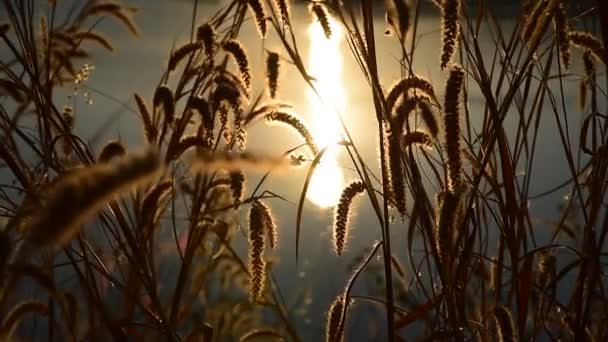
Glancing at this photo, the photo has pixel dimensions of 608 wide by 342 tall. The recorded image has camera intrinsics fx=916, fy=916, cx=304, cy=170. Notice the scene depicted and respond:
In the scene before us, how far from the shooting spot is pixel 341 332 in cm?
150

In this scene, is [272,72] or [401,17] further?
[272,72]

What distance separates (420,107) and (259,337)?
598mm

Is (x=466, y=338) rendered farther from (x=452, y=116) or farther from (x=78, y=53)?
(x=78, y=53)

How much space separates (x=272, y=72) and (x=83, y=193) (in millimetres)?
1175

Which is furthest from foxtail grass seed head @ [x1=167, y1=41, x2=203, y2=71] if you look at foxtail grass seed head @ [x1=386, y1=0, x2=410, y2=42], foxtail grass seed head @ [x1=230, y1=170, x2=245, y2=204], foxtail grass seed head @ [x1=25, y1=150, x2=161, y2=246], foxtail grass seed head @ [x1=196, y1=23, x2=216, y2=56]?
foxtail grass seed head @ [x1=25, y1=150, x2=161, y2=246]

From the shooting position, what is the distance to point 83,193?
0.59m

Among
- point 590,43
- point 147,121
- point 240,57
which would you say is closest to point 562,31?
point 590,43

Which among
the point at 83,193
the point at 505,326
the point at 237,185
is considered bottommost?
the point at 505,326

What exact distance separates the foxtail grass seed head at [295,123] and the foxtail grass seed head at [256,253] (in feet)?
0.67

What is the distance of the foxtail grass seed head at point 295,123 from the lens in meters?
1.74

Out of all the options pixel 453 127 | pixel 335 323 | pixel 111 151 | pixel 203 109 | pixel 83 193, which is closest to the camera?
pixel 83 193

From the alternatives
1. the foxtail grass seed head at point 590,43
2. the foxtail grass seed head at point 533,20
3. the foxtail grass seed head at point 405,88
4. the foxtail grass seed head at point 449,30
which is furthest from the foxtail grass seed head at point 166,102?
the foxtail grass seed head at point 590,43

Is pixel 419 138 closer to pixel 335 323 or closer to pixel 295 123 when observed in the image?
pixel 295 123

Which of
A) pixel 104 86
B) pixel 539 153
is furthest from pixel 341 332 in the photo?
pixel 104 86
